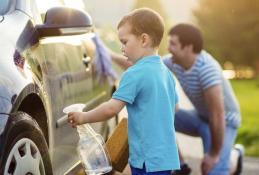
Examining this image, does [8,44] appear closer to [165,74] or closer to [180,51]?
[165,74]

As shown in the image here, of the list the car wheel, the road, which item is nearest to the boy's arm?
the car wheel

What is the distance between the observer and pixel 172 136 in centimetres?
415

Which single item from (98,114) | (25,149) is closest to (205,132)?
(98,114)

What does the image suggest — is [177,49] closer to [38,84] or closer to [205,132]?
[205,132]

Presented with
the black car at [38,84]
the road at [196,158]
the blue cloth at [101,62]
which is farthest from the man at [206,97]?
the black car at [38,84]

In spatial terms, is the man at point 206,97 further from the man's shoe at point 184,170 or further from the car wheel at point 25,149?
the car wheel at point 25,149

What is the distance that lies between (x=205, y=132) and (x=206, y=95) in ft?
1.61

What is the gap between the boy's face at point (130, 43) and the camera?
4121 mm

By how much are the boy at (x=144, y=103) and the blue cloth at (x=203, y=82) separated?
2629 mm

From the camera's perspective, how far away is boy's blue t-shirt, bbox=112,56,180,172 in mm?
4043

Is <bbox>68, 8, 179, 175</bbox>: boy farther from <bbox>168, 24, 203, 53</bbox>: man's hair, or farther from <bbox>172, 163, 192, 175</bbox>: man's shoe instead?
<bbox>172, 163, 192, 175</bbox>: man's shoe

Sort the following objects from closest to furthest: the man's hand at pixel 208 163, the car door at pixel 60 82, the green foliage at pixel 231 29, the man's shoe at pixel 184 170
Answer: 1. the car door at pixel 60 82
2. the man's hand at pixel 208 163
3. the man's shoe at pixel 184 170
4. the green foliage at pixel 231 29

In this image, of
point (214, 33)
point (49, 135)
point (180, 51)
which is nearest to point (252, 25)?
point (214, 33)

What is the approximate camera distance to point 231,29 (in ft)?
141
